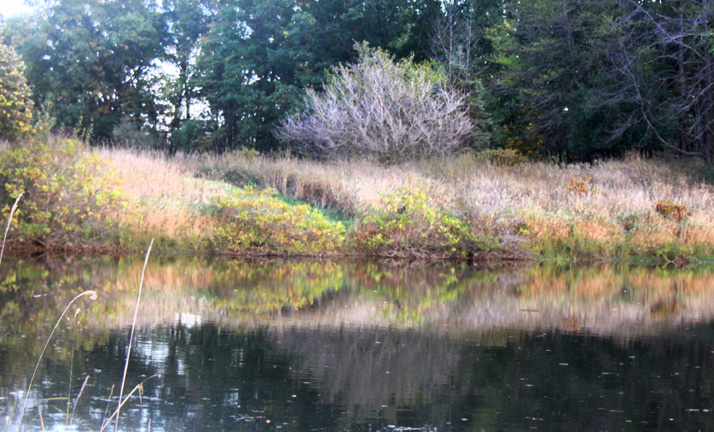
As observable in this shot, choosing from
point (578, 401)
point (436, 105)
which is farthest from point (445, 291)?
point (436, 105)

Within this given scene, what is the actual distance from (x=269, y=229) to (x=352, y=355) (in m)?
10.5

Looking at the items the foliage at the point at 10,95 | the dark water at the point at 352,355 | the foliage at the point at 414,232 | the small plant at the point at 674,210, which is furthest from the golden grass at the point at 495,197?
the dark water at the point at 352,355

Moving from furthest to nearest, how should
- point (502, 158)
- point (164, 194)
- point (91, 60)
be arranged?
1. point (91, 60)
2. point (502, 158)
3. point (164, 194)

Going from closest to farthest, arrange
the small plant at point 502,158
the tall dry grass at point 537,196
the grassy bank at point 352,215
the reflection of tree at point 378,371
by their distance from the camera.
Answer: the reflection of tree at point 378,371 → the grassy bank at point 352,215 → the tall dry grass at point 537,196 → the small plant at point 502,158

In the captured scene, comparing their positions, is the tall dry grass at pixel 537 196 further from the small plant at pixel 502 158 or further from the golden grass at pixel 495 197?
the small plant at pixel 502 158

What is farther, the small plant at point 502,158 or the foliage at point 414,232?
the small plant at point 502,158

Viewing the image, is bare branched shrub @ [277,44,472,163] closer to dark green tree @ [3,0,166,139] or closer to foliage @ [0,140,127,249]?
foliage @ [0,140,127,249]

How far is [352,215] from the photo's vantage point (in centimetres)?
2162

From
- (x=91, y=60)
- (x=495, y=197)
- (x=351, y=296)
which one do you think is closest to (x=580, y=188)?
(x=495, y=197)

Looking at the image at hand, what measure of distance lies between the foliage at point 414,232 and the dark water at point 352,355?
488 centimetres

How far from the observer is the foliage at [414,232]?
58.5 feet

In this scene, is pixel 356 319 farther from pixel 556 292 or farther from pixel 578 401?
pixel 556 292

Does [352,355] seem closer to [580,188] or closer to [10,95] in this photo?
[580,188]

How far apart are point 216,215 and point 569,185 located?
10.6 m
